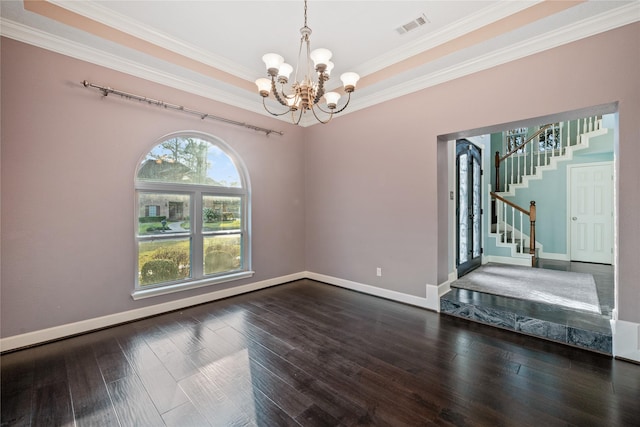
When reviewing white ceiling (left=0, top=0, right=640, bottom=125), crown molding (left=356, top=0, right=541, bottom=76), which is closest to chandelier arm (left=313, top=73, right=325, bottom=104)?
white ceiling (left=0, top=0, right=640, bottom=125)

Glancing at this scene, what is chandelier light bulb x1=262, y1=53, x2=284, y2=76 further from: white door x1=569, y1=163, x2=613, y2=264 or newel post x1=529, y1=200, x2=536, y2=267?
white door x1=569, y1=163, x2=613, y2=264

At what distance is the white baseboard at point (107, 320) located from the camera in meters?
2.47

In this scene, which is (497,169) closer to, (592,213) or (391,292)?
(592,213)

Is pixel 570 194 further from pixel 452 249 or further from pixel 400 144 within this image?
pixel 400 144

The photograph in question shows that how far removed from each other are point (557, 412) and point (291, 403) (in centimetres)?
170

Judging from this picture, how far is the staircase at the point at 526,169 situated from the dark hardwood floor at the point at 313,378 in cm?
353

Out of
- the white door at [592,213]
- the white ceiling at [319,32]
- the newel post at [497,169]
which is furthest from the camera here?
the newel post at [497,169]

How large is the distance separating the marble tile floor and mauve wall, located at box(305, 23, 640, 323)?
0.28 meters

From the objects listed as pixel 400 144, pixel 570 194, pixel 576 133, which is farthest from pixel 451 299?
pixel 576 133

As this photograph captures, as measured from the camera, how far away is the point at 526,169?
21.0 feet

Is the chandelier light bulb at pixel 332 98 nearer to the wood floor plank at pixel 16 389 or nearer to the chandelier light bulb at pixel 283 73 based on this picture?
the chandelier light bulb at pixel 283 73

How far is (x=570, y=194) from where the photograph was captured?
230 inches

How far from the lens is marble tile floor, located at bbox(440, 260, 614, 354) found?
2.41 m

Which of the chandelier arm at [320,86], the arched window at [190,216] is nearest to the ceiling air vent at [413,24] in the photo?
the chandelier arm at [320,86]
